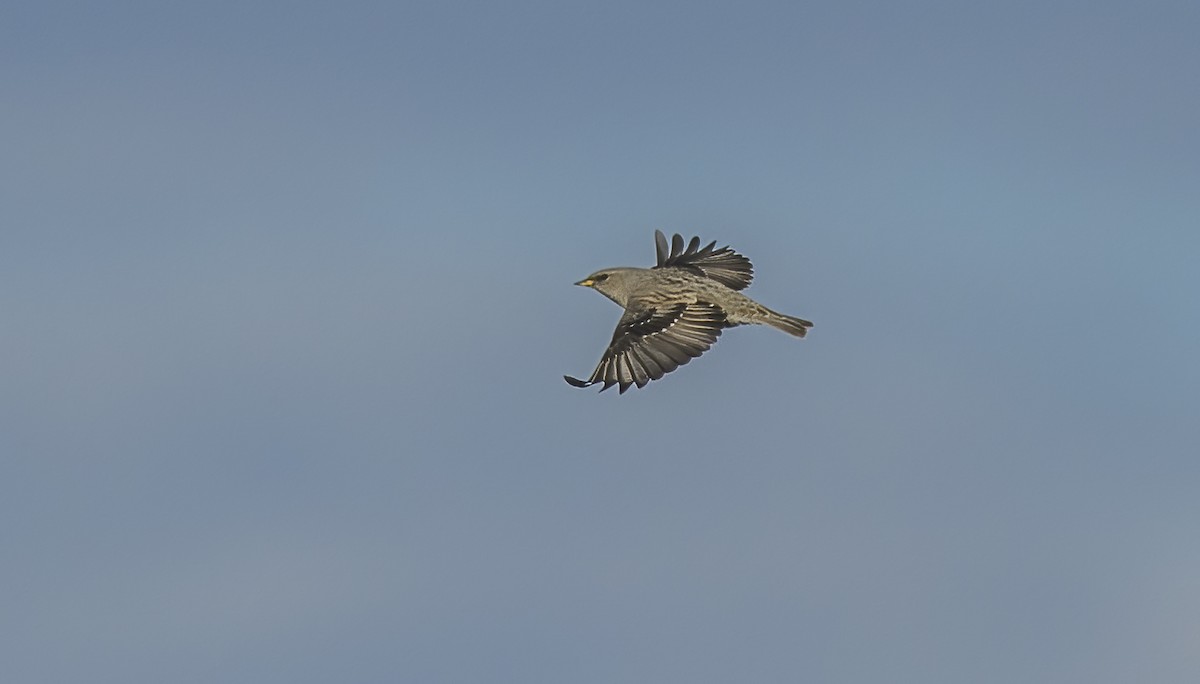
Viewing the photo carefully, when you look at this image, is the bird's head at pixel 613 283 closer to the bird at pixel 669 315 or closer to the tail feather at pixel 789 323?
the bird at pixel 669 315

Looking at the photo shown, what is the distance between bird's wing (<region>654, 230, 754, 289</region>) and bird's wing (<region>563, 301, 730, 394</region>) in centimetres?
492

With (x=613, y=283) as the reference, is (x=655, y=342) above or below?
below

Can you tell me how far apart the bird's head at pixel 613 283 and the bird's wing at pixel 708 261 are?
244 centimetres

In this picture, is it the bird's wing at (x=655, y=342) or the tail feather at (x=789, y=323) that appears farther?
the tail feather at (x=789, y=323)

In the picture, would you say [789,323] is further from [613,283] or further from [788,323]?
[613,283]

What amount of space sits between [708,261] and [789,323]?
6.10 meters

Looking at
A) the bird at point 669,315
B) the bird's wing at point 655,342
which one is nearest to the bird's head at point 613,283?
the bird at point 669,315

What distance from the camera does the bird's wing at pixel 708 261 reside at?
41.2 m

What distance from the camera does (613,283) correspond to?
127ft

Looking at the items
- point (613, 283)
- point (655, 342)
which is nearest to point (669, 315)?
point (655, 342)

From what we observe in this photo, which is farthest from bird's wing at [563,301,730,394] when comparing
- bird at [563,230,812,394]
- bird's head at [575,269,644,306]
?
bird's head at [575,269,644,306]

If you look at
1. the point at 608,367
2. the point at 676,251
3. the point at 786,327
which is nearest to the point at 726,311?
the point at 786,327

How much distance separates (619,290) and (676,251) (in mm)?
5309

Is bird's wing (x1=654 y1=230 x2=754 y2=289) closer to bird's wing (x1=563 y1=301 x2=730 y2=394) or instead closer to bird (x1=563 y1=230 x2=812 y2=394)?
bird (x1=563 y1=230 x2=812 y2=394)
